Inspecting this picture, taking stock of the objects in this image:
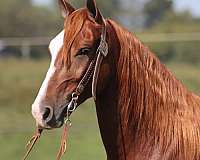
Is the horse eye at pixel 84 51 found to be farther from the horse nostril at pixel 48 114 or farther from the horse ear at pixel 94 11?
the horse nostril at pixel 48 114

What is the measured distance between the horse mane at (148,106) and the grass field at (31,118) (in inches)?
259

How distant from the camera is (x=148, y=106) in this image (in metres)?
3.86

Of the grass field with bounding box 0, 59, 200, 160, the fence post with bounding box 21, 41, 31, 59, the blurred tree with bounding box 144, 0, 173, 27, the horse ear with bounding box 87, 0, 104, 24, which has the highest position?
the blurred tree with bounding box 144, 0, 173, 27

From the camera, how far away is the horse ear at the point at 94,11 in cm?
377

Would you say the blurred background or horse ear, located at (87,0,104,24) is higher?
the blurred background

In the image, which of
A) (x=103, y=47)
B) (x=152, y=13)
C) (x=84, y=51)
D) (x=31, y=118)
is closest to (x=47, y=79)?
(x=84, y=51)

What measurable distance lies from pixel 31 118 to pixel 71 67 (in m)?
11.8

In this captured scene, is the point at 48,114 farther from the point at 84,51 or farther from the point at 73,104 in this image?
the point at 84,51

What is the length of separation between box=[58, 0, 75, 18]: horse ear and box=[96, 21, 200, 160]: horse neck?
11.2 inches

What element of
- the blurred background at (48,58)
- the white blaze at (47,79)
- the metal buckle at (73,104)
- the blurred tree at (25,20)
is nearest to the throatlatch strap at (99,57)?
the metal buckle at (73,104)

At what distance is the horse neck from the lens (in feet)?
12.6

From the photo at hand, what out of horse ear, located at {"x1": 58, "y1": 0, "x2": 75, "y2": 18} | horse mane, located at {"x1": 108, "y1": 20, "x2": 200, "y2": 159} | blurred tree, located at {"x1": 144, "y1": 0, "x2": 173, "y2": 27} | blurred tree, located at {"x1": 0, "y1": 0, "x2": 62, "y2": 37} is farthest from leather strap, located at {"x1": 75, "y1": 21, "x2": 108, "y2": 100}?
blurred tree, located at {"x1": 0, "y1": 0, "x2": 62, "y2": 37}

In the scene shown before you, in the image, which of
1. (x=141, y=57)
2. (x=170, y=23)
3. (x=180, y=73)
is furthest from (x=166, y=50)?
(x=141, y=57)

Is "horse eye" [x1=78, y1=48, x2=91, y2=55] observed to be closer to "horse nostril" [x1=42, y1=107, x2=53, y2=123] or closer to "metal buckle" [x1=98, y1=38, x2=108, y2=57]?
"metal buckle" [x1=98, y1=38, x2=108, y2=57]
